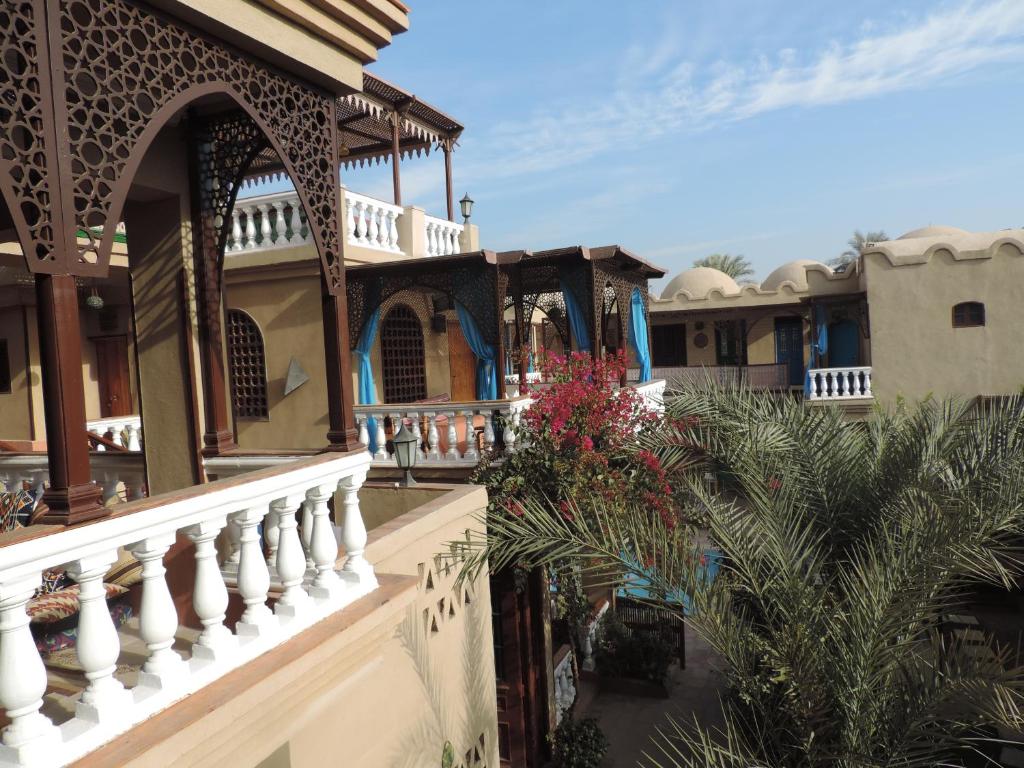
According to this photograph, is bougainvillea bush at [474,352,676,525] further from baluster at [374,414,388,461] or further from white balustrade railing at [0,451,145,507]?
white balustrade railing at [0,451,145,507]

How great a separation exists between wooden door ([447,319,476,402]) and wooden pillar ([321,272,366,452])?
984cm

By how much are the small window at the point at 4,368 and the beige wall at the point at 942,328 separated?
17.3 meters

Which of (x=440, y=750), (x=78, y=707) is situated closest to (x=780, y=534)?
(x=440, y=750)

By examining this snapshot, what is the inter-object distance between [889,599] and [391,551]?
2710 mm

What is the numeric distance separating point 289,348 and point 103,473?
189 inches

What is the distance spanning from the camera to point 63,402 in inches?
88.9

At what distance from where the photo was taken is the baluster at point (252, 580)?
2670 millimetres

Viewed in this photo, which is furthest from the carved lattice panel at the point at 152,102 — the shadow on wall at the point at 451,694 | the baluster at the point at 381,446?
the baluster at the point at 381,446

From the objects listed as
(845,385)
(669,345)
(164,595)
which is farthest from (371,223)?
(669,345)

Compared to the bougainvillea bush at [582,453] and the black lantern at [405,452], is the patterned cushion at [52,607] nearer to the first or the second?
the black lantern at [405,452]

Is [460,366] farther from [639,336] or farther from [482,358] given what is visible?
[482,358]

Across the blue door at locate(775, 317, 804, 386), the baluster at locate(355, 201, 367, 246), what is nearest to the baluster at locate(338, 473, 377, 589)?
the baluster at locate(355, 201, 367, 246)

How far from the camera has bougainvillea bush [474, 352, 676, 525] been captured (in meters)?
6.62

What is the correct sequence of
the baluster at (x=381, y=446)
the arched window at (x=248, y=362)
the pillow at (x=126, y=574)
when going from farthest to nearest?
the arched window at (x=248, y=362) → the baluster at (x=381, y=446) → the pillow at (x=126, y=574)
